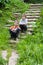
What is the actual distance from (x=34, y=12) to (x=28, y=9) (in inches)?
26.0

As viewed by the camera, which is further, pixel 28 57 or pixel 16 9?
pixel 16 9

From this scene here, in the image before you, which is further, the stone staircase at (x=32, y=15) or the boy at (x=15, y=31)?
the boy at (x=15, y=31)

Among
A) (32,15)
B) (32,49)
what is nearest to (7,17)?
(32,15)

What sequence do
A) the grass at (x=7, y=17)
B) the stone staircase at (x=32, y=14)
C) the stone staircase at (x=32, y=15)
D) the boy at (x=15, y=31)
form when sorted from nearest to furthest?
the stone staircase at (x=32, y=15), the grass at (x=7, y=17), the boy at (x=15, y=31), the stone staircase at (x=32, y=14)

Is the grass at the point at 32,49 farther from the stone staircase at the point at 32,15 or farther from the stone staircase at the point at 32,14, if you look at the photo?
the stone staircase at the point at 32,14

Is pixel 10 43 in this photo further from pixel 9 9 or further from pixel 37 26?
pixel 9 9

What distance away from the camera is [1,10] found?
17906 mm

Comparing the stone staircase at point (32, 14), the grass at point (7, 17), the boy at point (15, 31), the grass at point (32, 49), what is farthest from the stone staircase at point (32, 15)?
the boy at point (15, 31)

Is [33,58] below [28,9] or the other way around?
the other way around

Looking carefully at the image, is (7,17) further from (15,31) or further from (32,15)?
(15,31)

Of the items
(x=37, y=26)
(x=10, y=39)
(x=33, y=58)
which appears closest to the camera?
(x=33, y=58)

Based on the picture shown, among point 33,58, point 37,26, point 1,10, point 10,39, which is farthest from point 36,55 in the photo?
point 1,10

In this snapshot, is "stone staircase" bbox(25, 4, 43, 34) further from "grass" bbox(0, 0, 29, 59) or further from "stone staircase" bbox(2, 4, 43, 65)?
"grass" bbox(0, 0, 29, 59)

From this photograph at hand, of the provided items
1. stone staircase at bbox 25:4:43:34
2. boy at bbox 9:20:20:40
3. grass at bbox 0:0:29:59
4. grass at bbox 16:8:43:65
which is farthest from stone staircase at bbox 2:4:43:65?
boy at bbox 9:20:20:40
